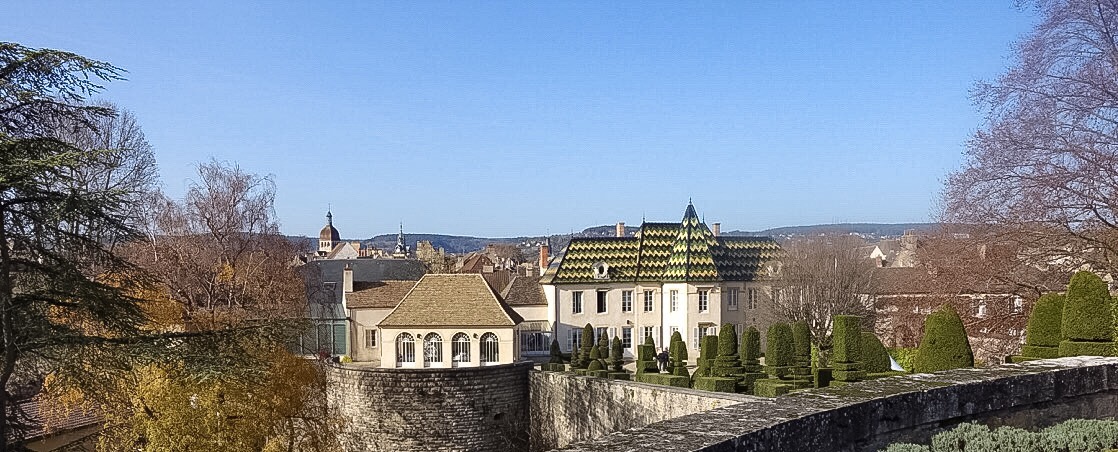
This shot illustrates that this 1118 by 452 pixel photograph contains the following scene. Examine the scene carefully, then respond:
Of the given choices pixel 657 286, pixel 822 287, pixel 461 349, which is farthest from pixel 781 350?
pixel 657 286

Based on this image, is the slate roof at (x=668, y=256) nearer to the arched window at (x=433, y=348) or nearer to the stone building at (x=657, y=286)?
the stone building at (x=657, y=286)

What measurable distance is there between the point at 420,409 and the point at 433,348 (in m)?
3.20

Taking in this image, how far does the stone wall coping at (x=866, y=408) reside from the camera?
17.0ft

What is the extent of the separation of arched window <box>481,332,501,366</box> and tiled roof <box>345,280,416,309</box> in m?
8.04

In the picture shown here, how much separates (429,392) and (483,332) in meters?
3.43

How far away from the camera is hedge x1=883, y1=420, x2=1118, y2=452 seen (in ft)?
21.8

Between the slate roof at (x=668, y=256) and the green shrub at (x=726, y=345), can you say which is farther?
the slate roof at (x=668, y=256)

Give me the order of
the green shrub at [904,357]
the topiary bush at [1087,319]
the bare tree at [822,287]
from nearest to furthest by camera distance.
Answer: the topiary bush at [1087,319], the green shrub at [904,357], the bare tree at [822,287]

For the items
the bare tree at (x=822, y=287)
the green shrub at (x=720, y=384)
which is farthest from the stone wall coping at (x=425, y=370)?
the bare tree at (x=822, y=287)

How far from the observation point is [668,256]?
37750 millimetres

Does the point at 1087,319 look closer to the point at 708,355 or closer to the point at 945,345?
the point at 945,345

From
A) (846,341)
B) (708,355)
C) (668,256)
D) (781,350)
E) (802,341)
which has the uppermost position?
(668,256)

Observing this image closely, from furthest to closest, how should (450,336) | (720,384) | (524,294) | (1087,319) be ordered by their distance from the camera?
1. (524,294)
2. (450,336)
3. (720,384)
4. (1087,319)

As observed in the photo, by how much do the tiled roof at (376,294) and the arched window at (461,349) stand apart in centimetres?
736
